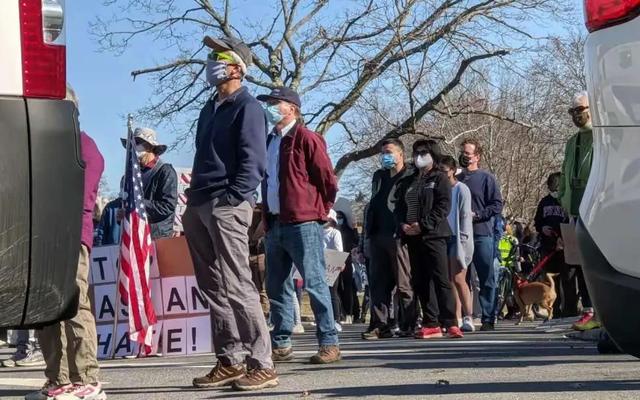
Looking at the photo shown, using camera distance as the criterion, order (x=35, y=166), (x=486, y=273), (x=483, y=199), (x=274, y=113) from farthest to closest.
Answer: (x=483, y=199)
(x=486, y=273)
(x=274, y=113)
(x=35, y=166)

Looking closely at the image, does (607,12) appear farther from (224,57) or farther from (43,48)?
(224,57)

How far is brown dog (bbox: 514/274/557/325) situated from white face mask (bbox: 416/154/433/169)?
3490 mm

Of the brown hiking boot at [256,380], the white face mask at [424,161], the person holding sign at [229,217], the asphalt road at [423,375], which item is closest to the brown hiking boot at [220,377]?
the person holding sign at [229,217]

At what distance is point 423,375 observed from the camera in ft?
22.5

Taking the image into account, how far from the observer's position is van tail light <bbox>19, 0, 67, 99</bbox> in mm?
3719

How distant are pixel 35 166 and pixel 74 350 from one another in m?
2.68

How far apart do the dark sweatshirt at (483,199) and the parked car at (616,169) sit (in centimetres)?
870

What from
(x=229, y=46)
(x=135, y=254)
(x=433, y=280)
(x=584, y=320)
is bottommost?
(x=584, y=320)

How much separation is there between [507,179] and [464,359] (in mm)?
45011

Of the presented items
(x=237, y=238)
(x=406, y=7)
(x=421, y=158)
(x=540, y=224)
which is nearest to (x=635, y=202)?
(x=237, y=238)

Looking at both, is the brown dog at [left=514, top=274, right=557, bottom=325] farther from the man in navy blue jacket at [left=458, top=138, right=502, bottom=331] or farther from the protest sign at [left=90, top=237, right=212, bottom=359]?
the protest sign at [left=90, top=237, right=212, bottom=359]

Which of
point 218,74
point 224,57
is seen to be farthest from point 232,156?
point 224,57

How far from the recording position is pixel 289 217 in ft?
25.2

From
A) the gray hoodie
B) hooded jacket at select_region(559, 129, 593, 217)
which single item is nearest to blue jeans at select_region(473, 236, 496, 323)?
the gray hoodie
